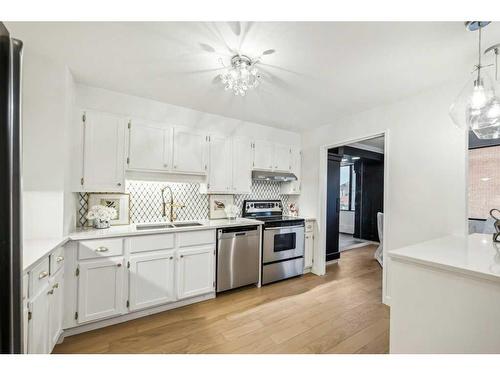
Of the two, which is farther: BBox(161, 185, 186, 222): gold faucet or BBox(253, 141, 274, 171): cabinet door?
BBox(253, 141, 274, 171): cabinet door

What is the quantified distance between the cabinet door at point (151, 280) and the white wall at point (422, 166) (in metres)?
2.57

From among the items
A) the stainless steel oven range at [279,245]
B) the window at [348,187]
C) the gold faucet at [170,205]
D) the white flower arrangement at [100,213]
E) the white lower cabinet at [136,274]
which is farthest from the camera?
the window at [348,187]

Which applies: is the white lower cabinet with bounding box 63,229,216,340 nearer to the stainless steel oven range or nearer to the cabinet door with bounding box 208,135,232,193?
the cabinet door with bounding box 208,135,232,193

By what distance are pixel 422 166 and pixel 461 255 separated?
1335 millimetres

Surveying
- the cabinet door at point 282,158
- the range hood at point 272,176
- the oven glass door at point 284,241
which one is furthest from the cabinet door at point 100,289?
the cabinet door at point 282,158

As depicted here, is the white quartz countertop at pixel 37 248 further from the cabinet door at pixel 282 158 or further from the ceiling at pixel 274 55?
the cabinet door at pixel 282 158

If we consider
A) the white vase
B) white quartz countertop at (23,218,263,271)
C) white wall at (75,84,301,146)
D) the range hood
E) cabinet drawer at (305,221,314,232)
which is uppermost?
white wall at (75,84,301,146)

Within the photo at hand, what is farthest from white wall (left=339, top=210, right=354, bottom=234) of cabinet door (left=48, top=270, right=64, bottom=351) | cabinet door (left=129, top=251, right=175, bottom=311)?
cabinet door (left=48, top=270, right=64, bottom=351)

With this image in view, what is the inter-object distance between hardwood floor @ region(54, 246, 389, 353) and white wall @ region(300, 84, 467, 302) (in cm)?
90

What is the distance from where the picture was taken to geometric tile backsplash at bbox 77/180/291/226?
270 cm

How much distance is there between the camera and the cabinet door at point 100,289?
200 centimetres

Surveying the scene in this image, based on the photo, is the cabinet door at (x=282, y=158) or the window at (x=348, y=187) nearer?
the cabinet door at (x=282, y=158)

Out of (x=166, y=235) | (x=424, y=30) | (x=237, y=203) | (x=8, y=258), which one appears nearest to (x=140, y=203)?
(x=166, y=235)
